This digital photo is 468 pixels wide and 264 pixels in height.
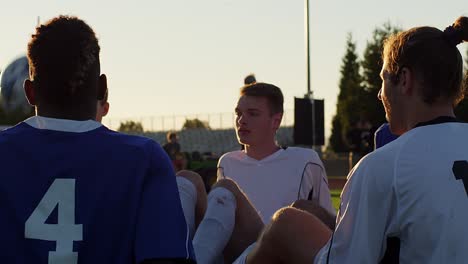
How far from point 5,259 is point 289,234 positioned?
187 cm

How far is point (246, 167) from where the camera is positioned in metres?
7.02

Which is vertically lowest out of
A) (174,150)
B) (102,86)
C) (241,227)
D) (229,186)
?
(174,150)

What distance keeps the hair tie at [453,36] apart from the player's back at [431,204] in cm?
41

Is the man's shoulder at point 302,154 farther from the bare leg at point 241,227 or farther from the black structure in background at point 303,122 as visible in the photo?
the black structure in background at point 303,122

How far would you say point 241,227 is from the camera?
548 cm

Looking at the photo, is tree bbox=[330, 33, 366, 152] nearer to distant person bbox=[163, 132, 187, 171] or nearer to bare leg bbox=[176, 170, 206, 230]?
distant person bbox=[163, 132, 187, 171]

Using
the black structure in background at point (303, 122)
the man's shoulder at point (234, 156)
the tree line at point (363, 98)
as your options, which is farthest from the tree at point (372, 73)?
the man's shoulder at point (234, 156)

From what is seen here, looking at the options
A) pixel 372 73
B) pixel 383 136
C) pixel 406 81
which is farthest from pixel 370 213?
pixel 372 73

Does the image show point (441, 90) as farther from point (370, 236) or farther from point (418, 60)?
point (370, 236)

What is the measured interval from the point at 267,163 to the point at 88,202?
4390 mm

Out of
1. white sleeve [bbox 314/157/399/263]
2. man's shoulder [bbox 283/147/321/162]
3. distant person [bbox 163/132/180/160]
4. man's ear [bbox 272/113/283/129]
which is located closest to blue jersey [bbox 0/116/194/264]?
white sleeve [bbox 314/157/399/263]

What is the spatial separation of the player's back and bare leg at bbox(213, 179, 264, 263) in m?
2.25

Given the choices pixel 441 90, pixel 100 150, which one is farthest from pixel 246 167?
pixel 100 150

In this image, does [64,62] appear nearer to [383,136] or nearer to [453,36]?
[453,36]
